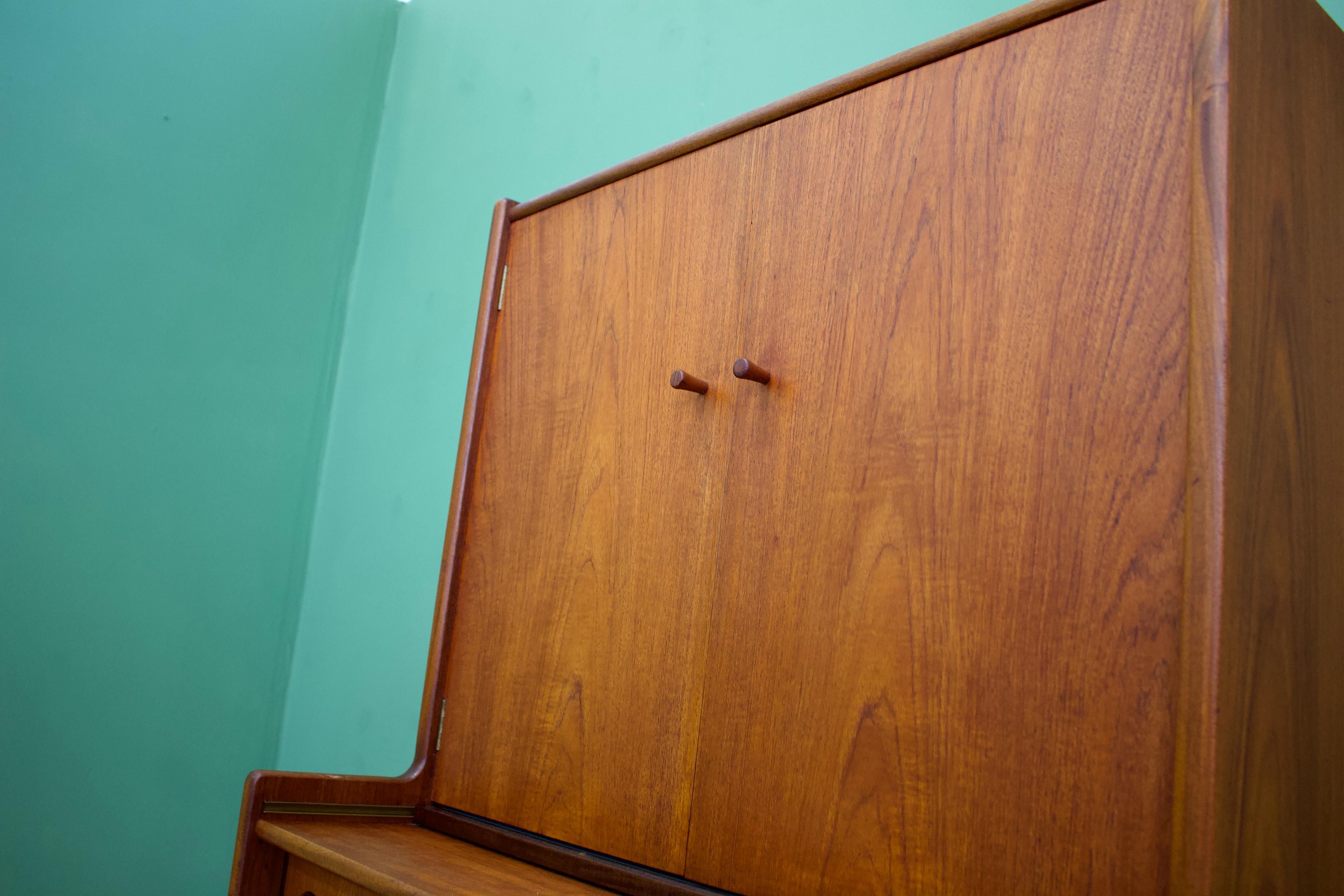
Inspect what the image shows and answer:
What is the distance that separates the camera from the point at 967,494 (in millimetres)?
719

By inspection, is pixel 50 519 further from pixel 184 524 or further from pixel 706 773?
pixel 706 773

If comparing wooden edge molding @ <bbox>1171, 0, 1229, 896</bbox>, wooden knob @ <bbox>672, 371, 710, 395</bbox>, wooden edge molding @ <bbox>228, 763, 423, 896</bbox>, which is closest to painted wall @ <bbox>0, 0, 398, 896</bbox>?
wooden edge molding @ <bbox>228, 763, 423, 896</bbox>

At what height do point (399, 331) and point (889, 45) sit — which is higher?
point (889, 45)

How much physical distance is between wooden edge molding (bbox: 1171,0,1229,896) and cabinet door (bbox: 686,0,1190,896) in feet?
0.03

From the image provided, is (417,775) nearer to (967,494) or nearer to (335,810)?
(335,810)

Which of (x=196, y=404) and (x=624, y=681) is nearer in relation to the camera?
(x=624, y=681)

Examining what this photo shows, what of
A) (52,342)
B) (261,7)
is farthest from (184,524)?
(261,7)

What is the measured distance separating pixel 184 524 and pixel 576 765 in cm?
134

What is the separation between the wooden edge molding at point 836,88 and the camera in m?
0.76

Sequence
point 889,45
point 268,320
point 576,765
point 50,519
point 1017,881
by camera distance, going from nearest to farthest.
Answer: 1. point 1017,881
2. point 576,765
3. point 889,45
4. point 50,519
5. point 268,320

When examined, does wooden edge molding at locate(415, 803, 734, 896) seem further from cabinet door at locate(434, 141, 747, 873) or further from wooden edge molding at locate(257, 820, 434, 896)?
wooden edge molding at locate(257, 820, 434, 896)

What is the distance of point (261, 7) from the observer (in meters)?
2.09

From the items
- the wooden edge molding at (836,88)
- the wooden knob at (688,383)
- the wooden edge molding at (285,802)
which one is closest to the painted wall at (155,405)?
the wooden edge molding at (285,802)

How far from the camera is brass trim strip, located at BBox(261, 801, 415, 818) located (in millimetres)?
1014
